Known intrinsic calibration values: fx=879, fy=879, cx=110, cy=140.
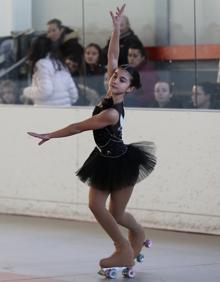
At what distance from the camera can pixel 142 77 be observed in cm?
914

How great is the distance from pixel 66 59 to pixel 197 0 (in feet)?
5.47

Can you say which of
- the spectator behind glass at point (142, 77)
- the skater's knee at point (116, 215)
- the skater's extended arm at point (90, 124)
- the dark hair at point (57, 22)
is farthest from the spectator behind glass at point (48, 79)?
the skater's extended arm at point (90, 124)

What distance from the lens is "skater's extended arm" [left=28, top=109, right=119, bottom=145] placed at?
6.27m

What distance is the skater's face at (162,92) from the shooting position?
29.3 feet

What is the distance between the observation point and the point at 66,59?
972 centimetres

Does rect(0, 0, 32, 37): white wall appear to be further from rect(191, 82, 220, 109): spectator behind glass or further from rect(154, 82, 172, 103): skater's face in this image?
rect(191, 82, 220, 109): spectator behind glass

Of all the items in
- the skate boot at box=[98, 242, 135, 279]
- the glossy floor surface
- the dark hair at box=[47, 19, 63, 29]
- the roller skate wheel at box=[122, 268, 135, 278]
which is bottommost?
the glossy floor surface

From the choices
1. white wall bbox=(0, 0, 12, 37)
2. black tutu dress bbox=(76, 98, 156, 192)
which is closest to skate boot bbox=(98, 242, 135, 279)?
black tutu dress bbox=(76, 98, 156, 192)

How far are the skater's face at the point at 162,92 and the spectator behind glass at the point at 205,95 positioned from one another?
0.29 m

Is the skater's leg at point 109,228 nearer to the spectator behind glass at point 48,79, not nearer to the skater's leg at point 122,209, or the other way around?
Result: the skater's leg at point 122,209

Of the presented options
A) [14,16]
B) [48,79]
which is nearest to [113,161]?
[48,79]

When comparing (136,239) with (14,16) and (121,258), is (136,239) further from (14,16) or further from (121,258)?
(14,16)

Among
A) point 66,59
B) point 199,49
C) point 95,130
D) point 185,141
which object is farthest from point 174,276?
point 66,59

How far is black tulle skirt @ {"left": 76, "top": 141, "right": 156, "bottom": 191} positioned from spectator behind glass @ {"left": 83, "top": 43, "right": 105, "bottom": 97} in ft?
9.53
